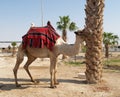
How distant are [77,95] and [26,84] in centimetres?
232

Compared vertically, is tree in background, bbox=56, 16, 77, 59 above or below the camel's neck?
above

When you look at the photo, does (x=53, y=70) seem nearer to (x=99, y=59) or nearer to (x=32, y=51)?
(x=32, y=51)

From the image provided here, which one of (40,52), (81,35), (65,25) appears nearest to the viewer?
(81,35)

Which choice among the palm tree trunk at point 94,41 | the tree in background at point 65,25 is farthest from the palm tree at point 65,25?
the palm tree trunk at point 94,41

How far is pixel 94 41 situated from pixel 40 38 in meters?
2.09

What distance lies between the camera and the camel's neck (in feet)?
30.7

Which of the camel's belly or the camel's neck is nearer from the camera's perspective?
the camel's neck

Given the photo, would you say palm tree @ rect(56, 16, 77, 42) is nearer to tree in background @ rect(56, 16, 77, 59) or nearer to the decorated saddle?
tree in background @ rect(56, 16, 77, 59)

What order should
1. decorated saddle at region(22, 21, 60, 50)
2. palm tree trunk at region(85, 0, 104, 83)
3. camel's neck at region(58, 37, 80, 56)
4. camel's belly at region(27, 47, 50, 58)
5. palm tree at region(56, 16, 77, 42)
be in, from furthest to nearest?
palm tree at region(56, 16, 77, 42) < palm tree trunk at region(85, 0, 104, 83) < camel's belly at region(27, 47, 50, 58) < decorated saddle at region(22, 21, 60, 50) < camel's neck at region(58, 37, 80, 56)

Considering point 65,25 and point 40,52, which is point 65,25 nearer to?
point 65,25

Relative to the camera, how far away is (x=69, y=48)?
31.1ft

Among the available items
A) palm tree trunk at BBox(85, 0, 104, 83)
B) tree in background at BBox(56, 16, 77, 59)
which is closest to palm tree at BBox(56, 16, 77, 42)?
tree in background at BBox(56, 16, 77, 59)

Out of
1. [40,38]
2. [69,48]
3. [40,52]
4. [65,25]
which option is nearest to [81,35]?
[69,48]

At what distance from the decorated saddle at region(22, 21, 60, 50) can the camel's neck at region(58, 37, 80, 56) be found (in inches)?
12.3
